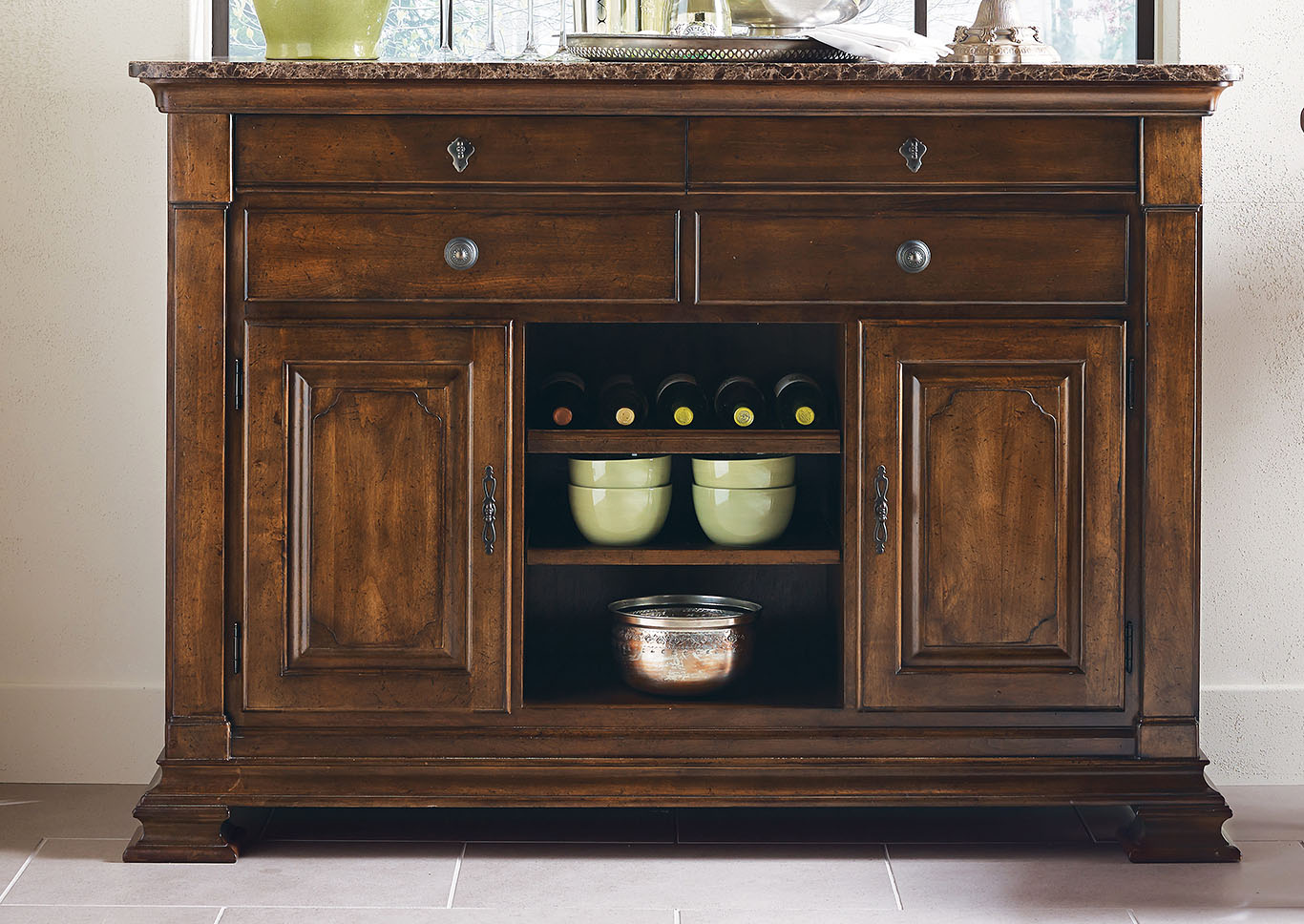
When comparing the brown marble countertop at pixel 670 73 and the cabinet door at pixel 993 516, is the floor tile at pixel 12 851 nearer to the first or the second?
the brown marble countertop at pixel 670 73

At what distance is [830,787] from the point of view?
209 cm

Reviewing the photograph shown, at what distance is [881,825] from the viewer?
7.46 feet

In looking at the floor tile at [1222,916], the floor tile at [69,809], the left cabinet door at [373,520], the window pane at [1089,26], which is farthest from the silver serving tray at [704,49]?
the floor tile at [69,809]

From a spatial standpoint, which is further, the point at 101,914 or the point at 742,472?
the point at 742,472

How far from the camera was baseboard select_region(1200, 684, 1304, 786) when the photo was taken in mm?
2561

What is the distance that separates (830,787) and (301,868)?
2.75ft

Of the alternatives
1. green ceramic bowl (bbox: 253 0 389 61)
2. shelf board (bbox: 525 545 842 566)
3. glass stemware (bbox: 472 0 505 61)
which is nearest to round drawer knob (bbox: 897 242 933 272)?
shelf board (bbox: 525 545 842 566)

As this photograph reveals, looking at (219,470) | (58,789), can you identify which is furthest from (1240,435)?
(58,789)

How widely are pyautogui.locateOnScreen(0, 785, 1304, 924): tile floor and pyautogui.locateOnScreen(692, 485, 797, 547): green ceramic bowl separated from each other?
1.65ft

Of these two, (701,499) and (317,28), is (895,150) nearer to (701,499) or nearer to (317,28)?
(701,499)

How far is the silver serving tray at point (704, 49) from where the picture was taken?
82.7 inches

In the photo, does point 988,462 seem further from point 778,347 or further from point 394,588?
point 394,588

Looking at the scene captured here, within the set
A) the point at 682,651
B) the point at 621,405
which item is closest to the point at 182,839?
the point at 682,651

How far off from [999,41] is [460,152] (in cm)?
90
